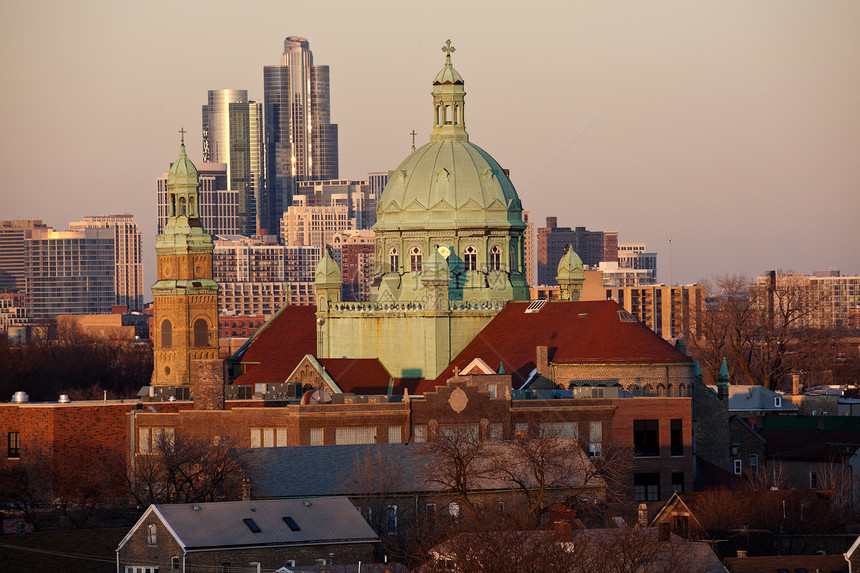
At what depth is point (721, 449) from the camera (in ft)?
382

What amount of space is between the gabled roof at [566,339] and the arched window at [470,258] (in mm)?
3397

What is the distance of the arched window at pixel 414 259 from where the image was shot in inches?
4983

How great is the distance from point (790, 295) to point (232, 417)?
271ft

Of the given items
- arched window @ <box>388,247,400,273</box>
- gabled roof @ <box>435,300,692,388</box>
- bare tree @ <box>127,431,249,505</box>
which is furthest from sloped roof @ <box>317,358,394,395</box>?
bare tree @ <box>127,431,249,505</box>

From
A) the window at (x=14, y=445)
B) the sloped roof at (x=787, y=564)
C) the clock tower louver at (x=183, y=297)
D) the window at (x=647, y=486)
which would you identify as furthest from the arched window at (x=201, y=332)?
the sloped roof at (x=787, y=564)

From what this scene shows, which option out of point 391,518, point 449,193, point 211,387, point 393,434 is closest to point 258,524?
point 391,518

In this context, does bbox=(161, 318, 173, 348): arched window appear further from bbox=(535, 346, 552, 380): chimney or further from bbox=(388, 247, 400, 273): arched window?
bbox=(535, 346, 552, 380): chimney

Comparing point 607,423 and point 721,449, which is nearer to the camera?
point 607,423

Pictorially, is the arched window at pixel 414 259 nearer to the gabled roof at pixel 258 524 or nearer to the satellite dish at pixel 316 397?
the satellite dish at pixel 316 397

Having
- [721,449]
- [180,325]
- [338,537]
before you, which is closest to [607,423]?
[721,449]

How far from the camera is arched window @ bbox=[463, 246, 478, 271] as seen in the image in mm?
126375

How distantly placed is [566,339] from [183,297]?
3668cm

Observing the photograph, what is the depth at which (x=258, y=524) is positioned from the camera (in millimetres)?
80875

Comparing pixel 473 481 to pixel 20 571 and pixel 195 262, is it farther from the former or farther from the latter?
pixel 195 262
